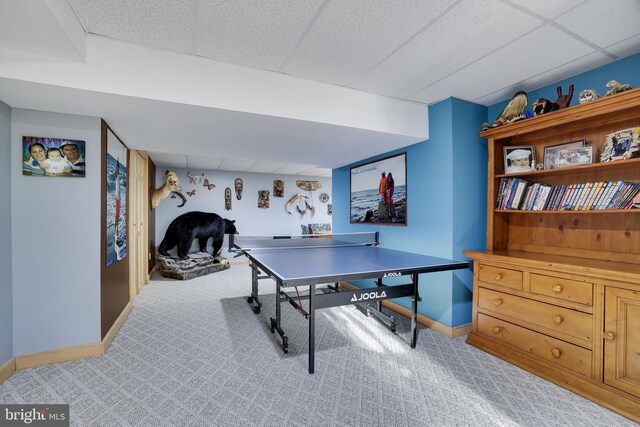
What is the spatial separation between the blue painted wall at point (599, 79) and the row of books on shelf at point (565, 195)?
762mm

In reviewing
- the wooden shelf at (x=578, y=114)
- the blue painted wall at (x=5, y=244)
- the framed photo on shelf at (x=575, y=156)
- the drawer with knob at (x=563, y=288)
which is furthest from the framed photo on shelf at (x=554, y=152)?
the blue painted wall at (x=5, y=244)

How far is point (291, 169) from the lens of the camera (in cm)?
686

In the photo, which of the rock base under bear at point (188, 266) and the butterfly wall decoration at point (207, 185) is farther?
the butterfly wall decoration at point (207, 185)

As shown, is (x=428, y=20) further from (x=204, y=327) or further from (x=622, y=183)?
(x=204, y=327)

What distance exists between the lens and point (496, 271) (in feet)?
8.18

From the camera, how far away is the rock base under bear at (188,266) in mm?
5300

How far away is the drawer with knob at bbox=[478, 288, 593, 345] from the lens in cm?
197

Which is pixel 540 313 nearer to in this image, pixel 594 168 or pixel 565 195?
pixel 565 195

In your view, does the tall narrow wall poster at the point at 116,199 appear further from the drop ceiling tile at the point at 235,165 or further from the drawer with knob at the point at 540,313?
the drawer with knob at the point at 540,313

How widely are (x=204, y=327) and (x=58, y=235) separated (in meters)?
1.62

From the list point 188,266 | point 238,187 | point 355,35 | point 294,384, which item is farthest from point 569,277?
point 238,187

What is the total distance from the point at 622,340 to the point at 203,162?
6.43 m

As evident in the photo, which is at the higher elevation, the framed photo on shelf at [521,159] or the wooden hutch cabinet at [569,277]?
the framed photo on shelf at [521,159]

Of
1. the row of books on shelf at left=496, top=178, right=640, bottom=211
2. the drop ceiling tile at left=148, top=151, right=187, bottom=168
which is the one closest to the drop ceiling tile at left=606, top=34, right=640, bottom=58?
the row of books on shelf at left=496, top=178, right=640, bottom=211
